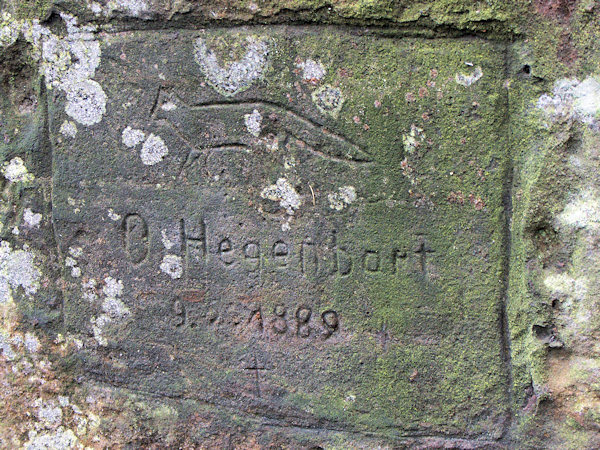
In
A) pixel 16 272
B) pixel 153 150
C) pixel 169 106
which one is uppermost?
pixel 169 106

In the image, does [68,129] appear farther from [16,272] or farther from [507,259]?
[507,259]

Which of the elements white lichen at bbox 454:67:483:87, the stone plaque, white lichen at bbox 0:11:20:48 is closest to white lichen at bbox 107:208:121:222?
the stone plaque

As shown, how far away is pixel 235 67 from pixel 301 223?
1.70 feet

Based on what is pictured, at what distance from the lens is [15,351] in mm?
1901

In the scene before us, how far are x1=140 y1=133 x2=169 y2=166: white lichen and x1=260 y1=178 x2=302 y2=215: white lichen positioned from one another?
35cm

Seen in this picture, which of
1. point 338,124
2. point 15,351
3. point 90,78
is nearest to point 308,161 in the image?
point 338,124

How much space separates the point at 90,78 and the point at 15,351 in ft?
3.36

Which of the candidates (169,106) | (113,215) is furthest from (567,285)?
(113,215)

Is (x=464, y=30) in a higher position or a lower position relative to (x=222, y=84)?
higher

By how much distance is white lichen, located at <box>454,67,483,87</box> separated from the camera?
1.48m

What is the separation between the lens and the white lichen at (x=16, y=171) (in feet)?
5.89

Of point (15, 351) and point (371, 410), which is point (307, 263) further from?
point (15, 351)

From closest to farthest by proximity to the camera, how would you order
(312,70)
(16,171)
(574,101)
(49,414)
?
(574,101) → (312,70) → (16,171) → (49,414)

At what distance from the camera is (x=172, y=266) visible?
5.74 feet
